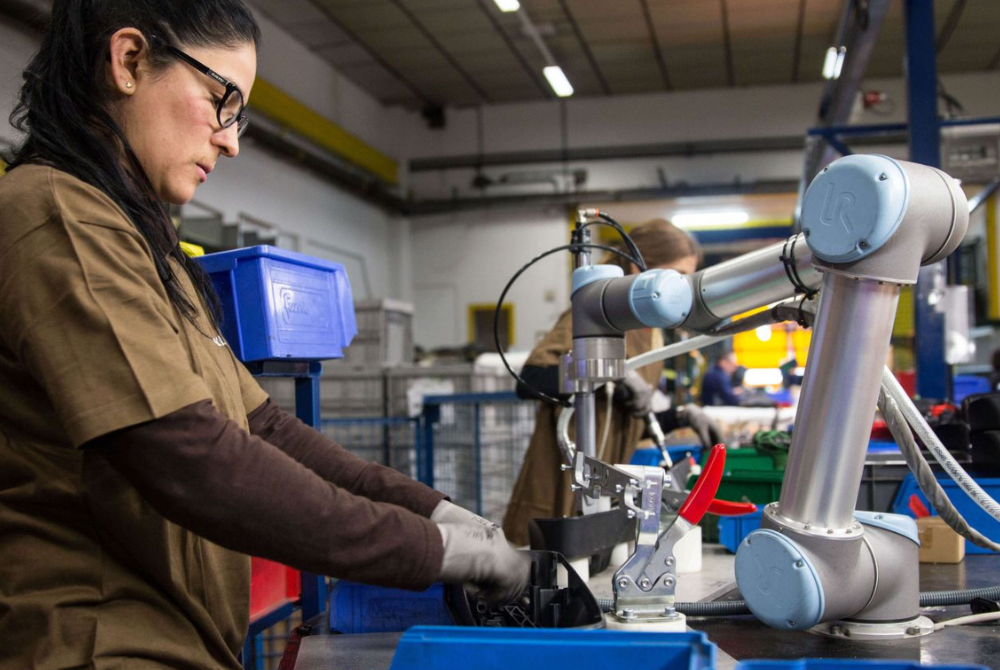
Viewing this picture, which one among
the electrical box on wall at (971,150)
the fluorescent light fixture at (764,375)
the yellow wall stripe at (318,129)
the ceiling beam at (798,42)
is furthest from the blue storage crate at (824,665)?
the ceiling beam at (798,42)

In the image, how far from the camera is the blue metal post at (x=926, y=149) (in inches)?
149

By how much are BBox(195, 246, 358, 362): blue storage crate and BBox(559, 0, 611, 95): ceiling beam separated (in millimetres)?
6507

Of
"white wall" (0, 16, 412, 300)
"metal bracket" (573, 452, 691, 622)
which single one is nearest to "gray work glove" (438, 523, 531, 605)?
"metal bracket" (573, 452, 691, 622)

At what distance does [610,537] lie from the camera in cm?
106

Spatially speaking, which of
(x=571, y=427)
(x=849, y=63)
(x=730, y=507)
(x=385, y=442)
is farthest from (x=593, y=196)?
(x=730, y=507)

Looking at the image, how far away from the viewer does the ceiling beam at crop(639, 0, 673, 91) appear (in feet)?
25.2

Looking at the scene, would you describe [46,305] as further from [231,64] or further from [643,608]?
[643,608]

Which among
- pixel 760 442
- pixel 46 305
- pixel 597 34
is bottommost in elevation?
pixel 760 442

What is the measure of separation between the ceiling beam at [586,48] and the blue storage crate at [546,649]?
24.4 ft

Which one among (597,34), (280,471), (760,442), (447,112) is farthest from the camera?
(447,112)

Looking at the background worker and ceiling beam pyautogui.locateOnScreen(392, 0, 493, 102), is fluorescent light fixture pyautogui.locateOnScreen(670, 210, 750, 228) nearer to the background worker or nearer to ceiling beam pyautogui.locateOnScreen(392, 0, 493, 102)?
ceiling beam pyautogui.locateOnScreen(392, 0, 493, 102)

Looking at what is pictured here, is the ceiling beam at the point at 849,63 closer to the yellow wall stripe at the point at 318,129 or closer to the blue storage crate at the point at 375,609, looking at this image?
the blue storage crate at the point at 375,609

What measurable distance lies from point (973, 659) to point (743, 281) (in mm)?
446

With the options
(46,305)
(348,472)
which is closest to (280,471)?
(46,305)
